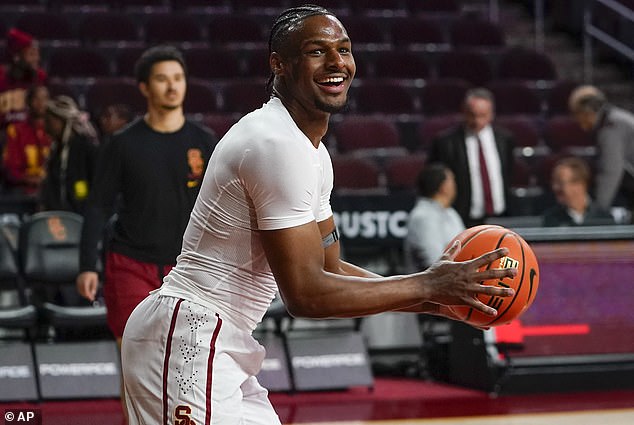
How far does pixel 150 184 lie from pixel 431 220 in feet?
10.2

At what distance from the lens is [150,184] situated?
191 inches

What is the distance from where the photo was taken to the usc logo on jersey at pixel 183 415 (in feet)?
9.50

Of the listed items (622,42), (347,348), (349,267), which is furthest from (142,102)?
(349,267)

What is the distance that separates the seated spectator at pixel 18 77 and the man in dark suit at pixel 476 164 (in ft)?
10.6

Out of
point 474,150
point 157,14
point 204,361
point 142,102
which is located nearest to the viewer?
point 204,361

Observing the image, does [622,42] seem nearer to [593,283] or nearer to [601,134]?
[601,134]

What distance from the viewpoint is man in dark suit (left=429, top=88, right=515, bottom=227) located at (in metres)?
8.21

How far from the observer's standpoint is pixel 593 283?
720cm

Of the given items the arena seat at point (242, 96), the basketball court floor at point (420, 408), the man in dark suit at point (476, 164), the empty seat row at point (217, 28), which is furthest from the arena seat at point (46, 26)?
the basketball court floor at point (420, 408)

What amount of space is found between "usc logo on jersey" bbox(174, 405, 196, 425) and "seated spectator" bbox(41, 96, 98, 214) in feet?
16.6

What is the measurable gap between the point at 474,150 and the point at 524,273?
5084 mm

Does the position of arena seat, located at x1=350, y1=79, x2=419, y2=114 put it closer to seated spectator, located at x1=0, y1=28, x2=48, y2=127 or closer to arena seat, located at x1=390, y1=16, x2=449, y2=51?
arena seat, located at x1=390, y1=16, x2=449, y2=51

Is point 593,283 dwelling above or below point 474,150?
below

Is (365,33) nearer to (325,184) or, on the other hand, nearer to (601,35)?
(601,35)
